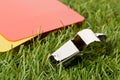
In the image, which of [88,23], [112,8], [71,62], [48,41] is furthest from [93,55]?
[112,8]

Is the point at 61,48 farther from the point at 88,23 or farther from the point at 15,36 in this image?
the point at 88,23

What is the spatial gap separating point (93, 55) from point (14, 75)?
0.37 meters

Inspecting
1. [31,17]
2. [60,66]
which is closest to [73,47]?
[60,66]

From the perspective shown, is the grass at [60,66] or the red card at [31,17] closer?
the grass at [60,66]

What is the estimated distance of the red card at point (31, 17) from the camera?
1642 mm

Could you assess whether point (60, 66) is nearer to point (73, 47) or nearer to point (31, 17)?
point (73, 47)

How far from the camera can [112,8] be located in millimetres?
2051

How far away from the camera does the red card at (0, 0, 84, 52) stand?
5.39 ft

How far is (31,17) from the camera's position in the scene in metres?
1.76

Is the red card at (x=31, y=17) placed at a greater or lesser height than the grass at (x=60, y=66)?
greater

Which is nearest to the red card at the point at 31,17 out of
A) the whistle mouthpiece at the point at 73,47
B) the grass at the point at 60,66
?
the grass at the point at 60,66

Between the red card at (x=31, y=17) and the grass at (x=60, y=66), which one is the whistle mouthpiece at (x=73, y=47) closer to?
Result: the grass at (x=60, y=66)

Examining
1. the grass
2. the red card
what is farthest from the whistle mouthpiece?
the red card

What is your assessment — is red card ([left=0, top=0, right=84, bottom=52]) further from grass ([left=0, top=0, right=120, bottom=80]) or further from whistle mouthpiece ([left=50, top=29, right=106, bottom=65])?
whistle mouthpiece ([left=50, top=29, right=106, bottom=65])
